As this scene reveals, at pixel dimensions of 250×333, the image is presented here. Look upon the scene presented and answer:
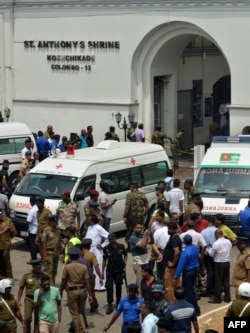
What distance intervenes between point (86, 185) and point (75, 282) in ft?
22.7

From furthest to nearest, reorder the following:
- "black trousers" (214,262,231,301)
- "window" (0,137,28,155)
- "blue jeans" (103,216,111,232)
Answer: "window" (0,137,28,155), "blue jeans" (103,216,111,232), "black trousers" (214,262,231,301)

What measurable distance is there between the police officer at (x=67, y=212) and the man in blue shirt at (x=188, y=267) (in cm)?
398

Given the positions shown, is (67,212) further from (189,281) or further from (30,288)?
(30,288)

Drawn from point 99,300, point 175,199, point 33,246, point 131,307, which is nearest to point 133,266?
point 99,300

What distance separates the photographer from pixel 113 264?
1773 centimetres

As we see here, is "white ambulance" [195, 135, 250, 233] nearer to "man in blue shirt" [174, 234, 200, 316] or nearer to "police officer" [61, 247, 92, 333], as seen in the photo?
"man in blue shirt" [174, 234, 200, 316]

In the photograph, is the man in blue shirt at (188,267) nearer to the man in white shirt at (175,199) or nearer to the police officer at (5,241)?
the police officer at (5,241)

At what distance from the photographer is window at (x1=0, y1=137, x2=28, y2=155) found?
1148 inches

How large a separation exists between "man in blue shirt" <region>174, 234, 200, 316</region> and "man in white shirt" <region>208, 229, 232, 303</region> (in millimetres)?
987

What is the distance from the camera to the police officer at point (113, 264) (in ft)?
58.0

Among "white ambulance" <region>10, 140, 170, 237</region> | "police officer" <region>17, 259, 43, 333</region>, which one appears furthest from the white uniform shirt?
"police officer" <region>17, 259, 43, 333</region>

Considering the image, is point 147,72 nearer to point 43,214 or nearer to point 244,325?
point 43,214

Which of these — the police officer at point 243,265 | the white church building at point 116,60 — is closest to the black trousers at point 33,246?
the police officer at point 243,265

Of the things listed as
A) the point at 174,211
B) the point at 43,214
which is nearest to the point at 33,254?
the point at 43,214
